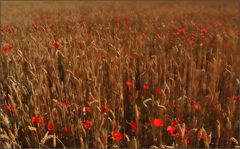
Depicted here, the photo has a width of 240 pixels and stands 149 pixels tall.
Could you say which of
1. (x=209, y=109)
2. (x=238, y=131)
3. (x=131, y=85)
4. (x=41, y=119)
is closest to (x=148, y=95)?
(x=131, y=85)

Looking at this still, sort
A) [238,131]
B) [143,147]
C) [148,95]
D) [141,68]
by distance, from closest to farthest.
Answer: [143,147], [238,131], [148,95], [141,68]

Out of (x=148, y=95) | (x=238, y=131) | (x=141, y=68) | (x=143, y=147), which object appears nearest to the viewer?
(x=143, y=147)

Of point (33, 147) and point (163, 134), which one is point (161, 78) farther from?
point (33, 147)

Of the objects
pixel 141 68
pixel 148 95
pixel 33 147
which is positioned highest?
pixel 141 68

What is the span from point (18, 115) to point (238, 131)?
1358mm

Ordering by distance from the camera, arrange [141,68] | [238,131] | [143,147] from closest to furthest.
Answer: [143,147]
[238,131]
[141,68]

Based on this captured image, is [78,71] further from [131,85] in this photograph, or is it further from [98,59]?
[131,85]

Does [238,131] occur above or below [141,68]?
below

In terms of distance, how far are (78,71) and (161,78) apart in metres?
0.70

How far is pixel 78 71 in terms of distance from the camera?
2.14 meters

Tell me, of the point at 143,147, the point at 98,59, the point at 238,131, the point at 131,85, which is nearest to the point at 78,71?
the point at 98,59

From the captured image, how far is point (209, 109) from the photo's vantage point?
1739 millimetres

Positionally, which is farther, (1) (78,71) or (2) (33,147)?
(1) (78,71)

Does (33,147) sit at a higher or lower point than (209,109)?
lower
